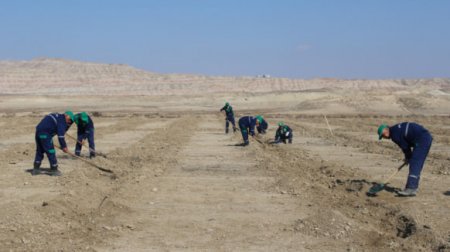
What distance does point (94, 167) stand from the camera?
14891 mm

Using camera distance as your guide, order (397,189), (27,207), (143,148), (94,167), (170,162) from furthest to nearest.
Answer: (143,148), (170,162), (94,167), (397,189), (27,207)

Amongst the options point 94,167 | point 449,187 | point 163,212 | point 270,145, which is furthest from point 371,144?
point 163,212

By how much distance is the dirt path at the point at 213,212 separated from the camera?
26.6ft

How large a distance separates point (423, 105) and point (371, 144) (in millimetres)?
47129

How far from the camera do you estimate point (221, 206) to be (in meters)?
10.6

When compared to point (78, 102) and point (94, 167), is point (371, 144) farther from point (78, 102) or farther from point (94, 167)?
point (78, 102)

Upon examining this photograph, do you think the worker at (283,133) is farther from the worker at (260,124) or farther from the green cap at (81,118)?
the green cap at (81,118)

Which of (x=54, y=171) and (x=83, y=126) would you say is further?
(x=83, y=126)

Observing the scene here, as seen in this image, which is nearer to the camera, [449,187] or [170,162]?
[449,187]

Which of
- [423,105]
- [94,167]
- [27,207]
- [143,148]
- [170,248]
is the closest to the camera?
[170,248]

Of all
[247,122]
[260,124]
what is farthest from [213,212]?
[260,124]

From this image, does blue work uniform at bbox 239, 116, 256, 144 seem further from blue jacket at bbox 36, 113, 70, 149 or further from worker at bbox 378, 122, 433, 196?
worker at bbox 378, 122, 433, 196

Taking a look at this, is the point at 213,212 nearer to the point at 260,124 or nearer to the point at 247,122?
the point at 247,122

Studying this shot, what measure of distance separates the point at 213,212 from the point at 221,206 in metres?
0.52
